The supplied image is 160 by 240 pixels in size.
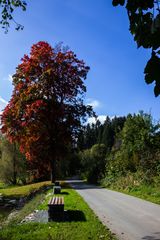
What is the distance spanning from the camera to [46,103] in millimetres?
29641

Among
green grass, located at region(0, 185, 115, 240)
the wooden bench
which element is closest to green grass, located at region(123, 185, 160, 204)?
the wooden bench

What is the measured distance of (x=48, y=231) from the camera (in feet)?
32.1

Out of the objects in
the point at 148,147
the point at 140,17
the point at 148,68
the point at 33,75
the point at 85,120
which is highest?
the point at 33,75

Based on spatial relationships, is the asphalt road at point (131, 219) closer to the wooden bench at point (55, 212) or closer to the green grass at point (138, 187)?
the wooden bench at point (55, 212)

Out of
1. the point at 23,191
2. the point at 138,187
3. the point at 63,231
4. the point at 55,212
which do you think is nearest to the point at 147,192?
the point at 138,187

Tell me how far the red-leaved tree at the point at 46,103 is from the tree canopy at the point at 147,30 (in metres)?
25.8

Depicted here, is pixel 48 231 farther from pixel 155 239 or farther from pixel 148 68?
pixel 148 68

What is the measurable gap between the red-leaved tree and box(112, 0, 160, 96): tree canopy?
25.8 m

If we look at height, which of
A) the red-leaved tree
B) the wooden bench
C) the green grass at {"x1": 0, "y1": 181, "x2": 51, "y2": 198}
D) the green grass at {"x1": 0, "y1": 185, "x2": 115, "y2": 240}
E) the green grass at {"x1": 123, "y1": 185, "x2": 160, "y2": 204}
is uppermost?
the red-leaved tree

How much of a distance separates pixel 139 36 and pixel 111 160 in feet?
104

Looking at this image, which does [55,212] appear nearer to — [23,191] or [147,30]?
[147,30]

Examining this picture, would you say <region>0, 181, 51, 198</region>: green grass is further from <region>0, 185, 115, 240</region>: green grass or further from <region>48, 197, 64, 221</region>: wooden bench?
<region>0, 185, 115, 240</region>: green grass

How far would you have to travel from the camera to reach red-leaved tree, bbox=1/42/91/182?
98.6ft

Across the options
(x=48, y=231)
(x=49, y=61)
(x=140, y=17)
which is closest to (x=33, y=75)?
(x=49, y=61)
